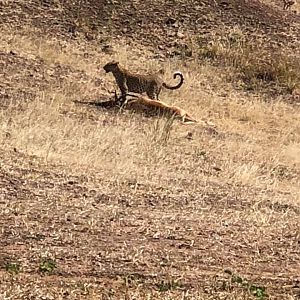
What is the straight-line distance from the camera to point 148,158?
11445 millimetres

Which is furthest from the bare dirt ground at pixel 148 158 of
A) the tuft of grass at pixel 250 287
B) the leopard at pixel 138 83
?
the leopard at pixel 138 83

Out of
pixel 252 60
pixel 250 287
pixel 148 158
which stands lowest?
pixel 148 158

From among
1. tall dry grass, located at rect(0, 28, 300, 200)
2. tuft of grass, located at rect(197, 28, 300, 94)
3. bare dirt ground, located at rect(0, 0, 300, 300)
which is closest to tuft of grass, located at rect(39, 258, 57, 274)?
bare dirt ground, located at rect(0, 0, 300, 300)

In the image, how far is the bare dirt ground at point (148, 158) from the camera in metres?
6.18

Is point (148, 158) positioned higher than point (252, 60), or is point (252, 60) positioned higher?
point (252, 60)

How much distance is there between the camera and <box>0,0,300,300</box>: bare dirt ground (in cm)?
618

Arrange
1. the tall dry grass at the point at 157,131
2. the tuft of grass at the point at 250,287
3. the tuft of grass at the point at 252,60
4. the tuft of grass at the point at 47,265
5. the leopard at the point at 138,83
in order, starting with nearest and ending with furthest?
the tuft of grass at the point at 250,287
the tuft of grass at the point at 47,265
the tall dry grass at the point at 157,131
the leopard at the point at 138,83
the tuft of grass at the point at 252,60

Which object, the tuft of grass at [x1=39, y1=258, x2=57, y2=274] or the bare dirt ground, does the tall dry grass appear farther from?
the tuft of grass at [x1=39, y1=258, x2=57, y2=274]

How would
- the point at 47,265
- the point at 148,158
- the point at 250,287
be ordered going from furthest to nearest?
1. the point at 148,158
2. the point at 47,265
3. the point at 250,287

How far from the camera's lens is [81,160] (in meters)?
10.4

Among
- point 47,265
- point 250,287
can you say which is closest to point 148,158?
point 47,265

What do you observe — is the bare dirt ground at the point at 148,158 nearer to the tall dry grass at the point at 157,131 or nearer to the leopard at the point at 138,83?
the tall dry grass at the point at 157,131

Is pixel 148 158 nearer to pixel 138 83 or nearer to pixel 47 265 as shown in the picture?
pixel 47 265

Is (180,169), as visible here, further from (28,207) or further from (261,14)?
(261,14)
